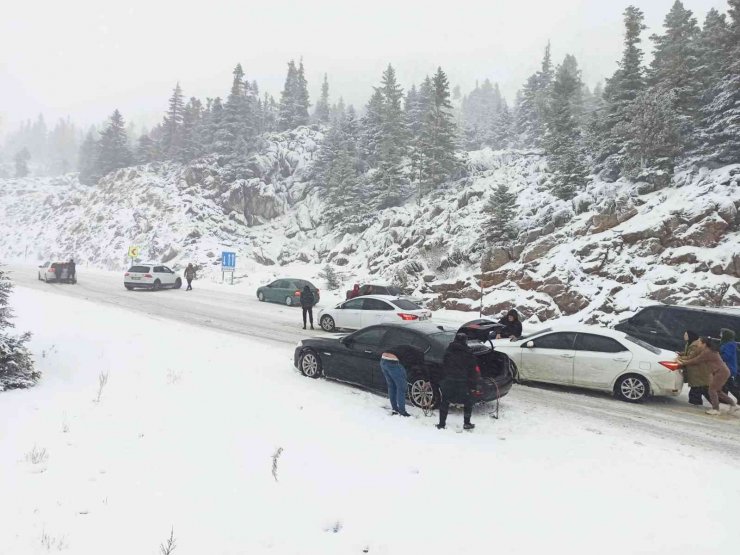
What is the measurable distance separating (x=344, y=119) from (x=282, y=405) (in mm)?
52887

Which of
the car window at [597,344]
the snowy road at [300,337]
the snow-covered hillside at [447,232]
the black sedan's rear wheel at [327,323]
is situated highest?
the snow-covered hillside at [447,232]

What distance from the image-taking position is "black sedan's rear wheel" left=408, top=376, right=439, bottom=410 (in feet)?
26.1

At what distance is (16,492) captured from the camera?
4.71 m

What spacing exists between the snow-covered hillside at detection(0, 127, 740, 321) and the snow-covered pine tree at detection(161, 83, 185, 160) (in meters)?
4.83

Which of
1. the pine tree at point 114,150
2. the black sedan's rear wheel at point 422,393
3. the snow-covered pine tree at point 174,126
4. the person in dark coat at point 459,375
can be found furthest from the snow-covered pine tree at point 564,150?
the pine tree at point 114,150

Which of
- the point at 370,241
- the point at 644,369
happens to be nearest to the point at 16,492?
the point at 644,369

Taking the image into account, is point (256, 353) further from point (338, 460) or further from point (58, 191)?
point (58, 191)

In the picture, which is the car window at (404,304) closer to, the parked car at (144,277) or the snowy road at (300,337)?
the snowy road at (300,337)

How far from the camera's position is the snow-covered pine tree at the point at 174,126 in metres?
64.9

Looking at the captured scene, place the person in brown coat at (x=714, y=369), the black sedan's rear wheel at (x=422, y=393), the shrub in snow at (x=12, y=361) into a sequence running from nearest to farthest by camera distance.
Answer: the shrub in snow at (x=12, y=361) < the black sedan's rear wheel at (x=422, y=393) < the person in brown coat at (x=714, y=369)

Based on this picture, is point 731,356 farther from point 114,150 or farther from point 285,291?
point 114,150

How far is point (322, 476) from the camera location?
17.9 feet

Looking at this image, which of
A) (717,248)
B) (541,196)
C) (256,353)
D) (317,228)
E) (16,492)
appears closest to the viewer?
(16,492)

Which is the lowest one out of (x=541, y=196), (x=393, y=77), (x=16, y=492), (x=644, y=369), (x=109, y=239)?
(x=16, y=492)
